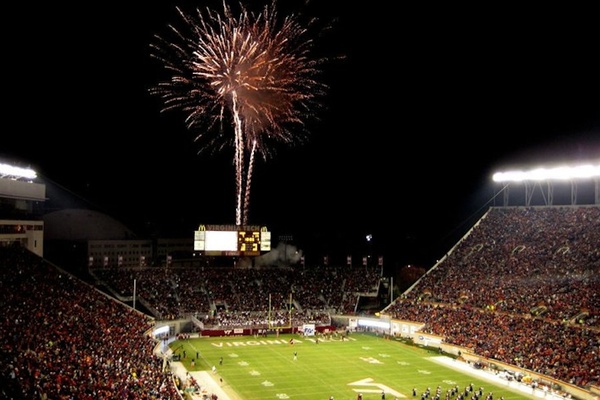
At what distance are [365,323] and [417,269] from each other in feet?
111

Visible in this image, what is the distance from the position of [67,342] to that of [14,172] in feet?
68.0

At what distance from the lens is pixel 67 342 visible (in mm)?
33719

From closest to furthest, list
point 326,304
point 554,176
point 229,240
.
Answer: point 229,240
point 554,176
point 326,304

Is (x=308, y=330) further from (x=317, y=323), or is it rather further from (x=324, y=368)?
(x=324, y=368)

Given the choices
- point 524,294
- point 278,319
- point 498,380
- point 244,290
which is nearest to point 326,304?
point 278,319

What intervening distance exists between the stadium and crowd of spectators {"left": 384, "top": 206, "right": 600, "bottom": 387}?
0.54ft

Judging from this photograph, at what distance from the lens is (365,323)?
63.3 metres

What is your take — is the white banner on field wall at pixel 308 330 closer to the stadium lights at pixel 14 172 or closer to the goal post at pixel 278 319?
the goal post at pixel 278 319

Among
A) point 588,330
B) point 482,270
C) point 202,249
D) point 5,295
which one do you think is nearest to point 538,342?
point 588,330

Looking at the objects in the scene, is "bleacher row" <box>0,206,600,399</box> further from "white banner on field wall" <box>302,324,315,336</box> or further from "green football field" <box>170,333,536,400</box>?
"green football field" <box>170,333,536,400</box>

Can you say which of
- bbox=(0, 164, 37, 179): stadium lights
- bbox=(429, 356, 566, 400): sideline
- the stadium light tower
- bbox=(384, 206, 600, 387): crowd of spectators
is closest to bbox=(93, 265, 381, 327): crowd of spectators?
bbox=(384, 206, 600, 387): crowd of spectators

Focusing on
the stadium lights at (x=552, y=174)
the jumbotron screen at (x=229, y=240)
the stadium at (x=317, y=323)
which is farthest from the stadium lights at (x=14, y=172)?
the stadium lights at (x=552, y=174)

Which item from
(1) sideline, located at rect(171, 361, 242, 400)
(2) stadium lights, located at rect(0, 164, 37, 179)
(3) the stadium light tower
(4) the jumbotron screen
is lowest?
(1) sideline, located at rect(171, 361, 242, 400)

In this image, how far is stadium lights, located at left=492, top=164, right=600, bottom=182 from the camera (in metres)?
58.5
